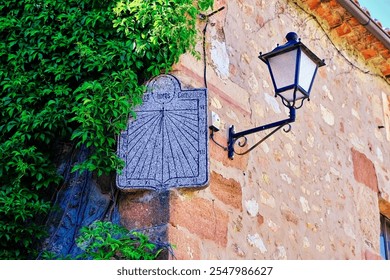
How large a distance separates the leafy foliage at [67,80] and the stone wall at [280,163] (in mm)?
279

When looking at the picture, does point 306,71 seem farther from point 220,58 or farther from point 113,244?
point 113,244

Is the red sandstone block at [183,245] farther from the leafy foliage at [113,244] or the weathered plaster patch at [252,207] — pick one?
the weathered plaster patch at [252,207]

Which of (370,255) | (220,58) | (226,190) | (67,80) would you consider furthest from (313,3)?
(67,80)

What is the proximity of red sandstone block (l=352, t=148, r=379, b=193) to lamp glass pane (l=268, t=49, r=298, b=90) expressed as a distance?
208 centimetres

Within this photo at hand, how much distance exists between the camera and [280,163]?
6223 millimetres

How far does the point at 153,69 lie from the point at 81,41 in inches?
19.7

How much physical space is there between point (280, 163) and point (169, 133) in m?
→ 1.31

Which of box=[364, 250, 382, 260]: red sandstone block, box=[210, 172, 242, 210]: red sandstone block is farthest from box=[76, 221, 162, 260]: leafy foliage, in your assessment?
box=[364, 250, 382, 260]: red sandstone block

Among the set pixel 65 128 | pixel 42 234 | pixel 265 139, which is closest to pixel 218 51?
pixel 265 139

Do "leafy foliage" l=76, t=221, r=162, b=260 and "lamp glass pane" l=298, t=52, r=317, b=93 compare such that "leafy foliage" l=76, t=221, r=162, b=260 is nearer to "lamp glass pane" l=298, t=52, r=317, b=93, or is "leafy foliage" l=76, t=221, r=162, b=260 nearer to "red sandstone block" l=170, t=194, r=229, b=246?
"red sandstone block" l=170, t=194, r=229, b=246

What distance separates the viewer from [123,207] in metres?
5.10

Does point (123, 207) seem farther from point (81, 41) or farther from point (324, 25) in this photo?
point (324, 25)

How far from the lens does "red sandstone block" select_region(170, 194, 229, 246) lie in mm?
4996

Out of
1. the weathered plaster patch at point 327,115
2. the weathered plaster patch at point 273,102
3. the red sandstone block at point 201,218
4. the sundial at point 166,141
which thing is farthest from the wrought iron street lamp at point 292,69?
the weathered plaster patch at point 327,115
